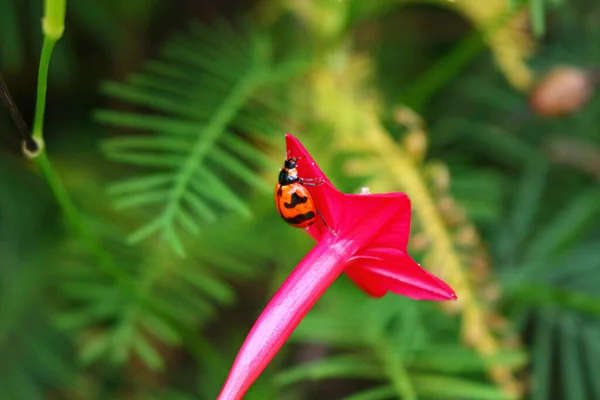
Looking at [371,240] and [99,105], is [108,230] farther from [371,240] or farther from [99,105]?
[371,240]

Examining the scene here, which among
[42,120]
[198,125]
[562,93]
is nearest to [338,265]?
[42,120]

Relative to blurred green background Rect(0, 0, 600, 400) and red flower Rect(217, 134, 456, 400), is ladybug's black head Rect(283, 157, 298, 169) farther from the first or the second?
blurred green background Rect(0, 0, 600, 400)

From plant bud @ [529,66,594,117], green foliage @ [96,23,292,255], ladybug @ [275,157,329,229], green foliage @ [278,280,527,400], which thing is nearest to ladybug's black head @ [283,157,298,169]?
ladybug @ [275,157,329,229]

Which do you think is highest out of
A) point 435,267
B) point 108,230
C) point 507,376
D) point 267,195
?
point 108,230

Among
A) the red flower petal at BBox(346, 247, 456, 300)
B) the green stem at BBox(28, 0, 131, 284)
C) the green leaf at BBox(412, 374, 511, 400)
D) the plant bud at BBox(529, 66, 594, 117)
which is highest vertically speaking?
the green stem at BBox(28, 0, 131, 284)

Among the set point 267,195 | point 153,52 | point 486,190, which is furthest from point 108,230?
point 486,190

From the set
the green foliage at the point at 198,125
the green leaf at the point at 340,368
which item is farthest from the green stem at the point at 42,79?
the green leaf at the point at 340,368
